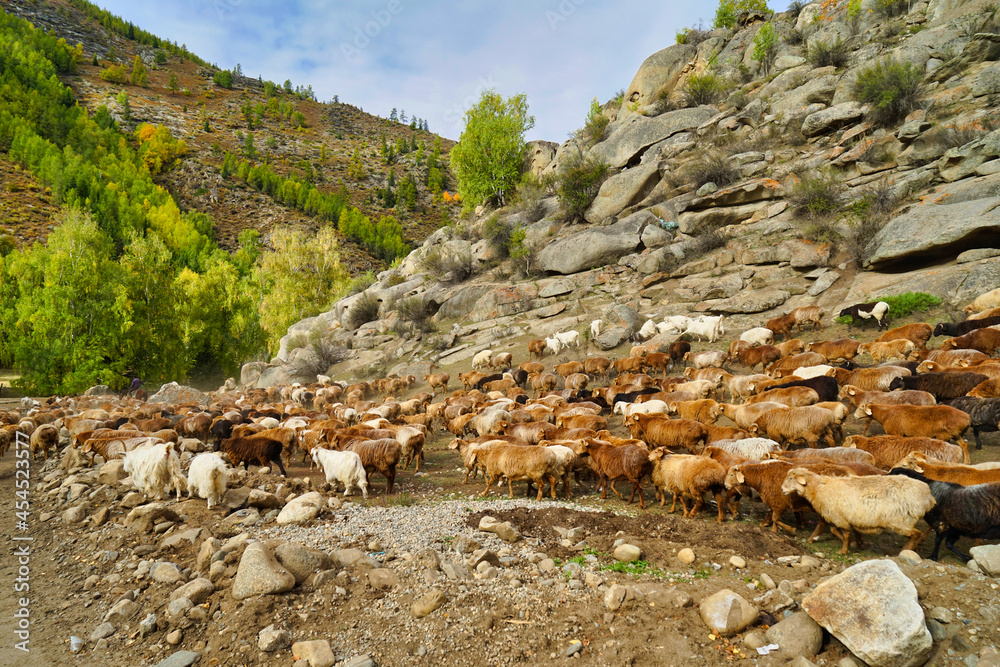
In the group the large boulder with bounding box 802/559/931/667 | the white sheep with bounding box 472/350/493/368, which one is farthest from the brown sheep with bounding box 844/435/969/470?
the white sheep with bounding box 472/350/493/368

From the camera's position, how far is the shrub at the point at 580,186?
3600cm

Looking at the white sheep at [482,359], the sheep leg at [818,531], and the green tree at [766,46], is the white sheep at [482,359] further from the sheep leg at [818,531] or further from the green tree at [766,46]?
the green tree at [766,46]

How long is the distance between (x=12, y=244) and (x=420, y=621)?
8389 centimetres

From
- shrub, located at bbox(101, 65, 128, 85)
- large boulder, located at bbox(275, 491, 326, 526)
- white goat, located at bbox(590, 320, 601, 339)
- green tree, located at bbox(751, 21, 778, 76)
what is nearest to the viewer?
large boulder, located at bbox(275, 491, 326, 526)

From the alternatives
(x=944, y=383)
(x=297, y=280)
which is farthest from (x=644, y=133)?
(x=297, y=280)

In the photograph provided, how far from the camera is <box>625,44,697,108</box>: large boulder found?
45938 millimetres

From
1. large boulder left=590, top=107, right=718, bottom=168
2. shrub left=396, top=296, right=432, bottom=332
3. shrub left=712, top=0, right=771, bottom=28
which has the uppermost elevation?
shrub left=712, top=0, right=771, bottom=28

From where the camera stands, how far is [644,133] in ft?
128

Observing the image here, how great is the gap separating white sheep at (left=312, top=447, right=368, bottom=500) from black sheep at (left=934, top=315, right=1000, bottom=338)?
16897 mm

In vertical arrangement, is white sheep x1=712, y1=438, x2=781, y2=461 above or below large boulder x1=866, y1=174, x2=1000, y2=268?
below

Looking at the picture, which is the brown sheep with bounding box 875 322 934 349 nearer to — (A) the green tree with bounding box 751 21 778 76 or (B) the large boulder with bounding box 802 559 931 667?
(B) the large boulder with bounding box 802 559 931 667

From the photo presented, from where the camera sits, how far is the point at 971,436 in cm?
932

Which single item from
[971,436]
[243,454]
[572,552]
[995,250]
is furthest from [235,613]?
[995,250]
